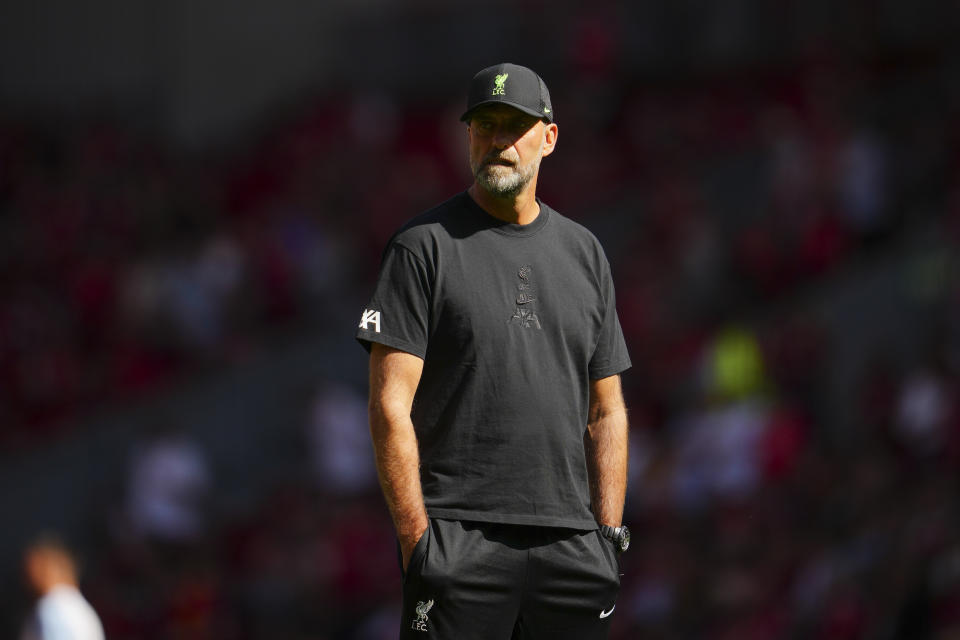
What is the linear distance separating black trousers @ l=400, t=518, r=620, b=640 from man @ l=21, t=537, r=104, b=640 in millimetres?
3851

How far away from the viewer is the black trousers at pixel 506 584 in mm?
4031

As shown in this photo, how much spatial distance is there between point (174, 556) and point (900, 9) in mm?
9725

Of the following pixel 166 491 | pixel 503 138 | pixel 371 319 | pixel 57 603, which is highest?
pixel 503 138

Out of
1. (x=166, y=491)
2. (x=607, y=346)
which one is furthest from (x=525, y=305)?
(x=166, y=491)

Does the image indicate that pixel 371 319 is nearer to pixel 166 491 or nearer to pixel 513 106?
pixel 513 106

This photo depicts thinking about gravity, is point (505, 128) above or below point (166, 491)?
above

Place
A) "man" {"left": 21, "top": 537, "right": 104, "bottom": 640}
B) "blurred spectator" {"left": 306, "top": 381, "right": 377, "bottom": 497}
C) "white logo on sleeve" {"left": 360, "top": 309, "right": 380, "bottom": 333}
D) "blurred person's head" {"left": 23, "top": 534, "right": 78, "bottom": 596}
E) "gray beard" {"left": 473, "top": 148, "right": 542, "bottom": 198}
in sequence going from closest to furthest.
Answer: "white logo on sleeve" {"left": 360, "top": 309, "right": 380, "bottom": 333}, "gray beard" {"left": 473, "top": 148, "right": 542, "bottom": 198}, "man" {"left": 21, "top": 537, "right": 104, "bottom": 640}, "blurred person's head" {"left": 23, "top": 534, "right": 78, "bottom": 596}, "blurred spectator" {"left": 306, "top": 381, "right": 377, "bottom": 497}

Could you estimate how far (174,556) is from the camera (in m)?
13.2

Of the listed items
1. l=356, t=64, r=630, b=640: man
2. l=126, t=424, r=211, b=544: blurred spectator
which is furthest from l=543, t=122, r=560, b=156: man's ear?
l=126, t=424, r=211, b=544: blurred spectator

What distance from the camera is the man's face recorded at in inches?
166

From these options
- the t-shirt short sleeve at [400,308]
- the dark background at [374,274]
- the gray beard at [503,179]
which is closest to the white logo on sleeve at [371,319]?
the t-shirt short sleeve at [400,308]

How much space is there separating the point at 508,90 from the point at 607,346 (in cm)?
76

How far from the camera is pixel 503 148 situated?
4207mm

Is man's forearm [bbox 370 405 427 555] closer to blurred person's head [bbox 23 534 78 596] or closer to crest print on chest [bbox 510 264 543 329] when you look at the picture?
crest print on chest [bbox 510 264 543 329]
